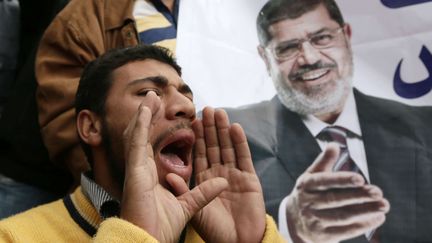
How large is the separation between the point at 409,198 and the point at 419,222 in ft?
0.17

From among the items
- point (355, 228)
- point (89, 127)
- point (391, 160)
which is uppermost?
point (89, 127)

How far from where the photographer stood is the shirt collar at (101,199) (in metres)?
1.27

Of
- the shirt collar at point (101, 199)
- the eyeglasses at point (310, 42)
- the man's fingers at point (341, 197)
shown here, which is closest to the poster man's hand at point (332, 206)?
the man's fingers at point (341, 197)

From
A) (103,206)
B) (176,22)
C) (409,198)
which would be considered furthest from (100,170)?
(409,198)

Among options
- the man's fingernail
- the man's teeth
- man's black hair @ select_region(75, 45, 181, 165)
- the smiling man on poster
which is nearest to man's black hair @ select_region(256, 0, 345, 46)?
the smiling man on poster

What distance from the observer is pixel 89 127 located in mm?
1367

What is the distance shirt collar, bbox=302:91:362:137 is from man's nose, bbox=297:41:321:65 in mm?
109

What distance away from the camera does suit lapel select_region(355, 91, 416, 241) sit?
1424 mm

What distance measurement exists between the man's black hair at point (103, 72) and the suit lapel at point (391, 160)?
1.39 feet

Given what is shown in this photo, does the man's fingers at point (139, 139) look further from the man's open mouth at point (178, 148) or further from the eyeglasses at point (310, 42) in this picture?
the eyeglasses at point (310, 42)

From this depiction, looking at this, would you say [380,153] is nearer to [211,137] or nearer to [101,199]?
[211,137]

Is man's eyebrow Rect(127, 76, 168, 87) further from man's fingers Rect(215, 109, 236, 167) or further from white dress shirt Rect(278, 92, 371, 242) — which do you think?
white dress shirt Rect(278, 92, 371, 242)

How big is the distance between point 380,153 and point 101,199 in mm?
586

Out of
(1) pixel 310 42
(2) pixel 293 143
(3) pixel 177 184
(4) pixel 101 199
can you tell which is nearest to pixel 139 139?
(3) pixel 177 184
